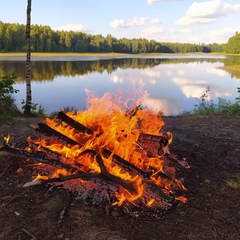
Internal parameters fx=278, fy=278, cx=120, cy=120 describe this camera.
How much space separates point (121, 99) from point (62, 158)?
1.47 meters

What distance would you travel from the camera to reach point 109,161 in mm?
3758

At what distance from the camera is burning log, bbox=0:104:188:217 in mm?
3555

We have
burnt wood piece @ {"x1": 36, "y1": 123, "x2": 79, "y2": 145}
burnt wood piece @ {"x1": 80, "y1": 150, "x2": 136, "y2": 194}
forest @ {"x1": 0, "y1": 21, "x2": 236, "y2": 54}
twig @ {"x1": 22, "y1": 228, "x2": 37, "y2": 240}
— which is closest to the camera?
twig @ {"x1": 22, "y1": 228, "x2": 37, "y2": 240}

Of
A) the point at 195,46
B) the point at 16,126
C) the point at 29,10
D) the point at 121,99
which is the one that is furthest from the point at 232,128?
the point at 195,46

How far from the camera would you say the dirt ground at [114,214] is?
10.2 ft

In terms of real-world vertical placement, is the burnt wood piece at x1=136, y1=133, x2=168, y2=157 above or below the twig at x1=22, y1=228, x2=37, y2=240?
above

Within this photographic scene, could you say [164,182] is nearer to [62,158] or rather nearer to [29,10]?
[62,158]

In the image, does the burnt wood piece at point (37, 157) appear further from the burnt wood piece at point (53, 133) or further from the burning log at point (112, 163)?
the burnt wood piece at point (53, 133)

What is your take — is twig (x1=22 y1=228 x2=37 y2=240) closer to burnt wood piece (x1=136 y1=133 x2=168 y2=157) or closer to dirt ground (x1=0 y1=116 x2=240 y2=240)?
dirt ground (x1=0 y1=116 x2=240 y2=240)

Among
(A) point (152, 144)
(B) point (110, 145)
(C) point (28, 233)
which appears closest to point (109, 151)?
(B) point (110, 145)

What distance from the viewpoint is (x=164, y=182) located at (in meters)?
3.95

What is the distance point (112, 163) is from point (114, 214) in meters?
0.69

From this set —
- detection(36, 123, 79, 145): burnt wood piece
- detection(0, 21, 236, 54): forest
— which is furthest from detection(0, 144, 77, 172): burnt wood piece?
detection(0, 21, 236, 54): forest

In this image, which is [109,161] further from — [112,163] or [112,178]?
[112,178]
